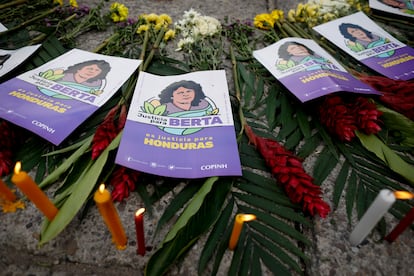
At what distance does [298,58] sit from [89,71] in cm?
55

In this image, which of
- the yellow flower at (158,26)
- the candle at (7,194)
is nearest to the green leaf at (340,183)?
the candle at (7,194)

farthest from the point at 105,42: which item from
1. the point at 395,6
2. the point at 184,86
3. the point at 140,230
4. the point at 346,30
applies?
the point at 395,6

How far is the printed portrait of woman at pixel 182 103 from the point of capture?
643 millimetres

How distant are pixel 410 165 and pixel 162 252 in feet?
1.68

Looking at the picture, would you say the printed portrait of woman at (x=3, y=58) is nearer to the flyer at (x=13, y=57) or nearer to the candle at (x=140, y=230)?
the flyer at (x=13, y=57)

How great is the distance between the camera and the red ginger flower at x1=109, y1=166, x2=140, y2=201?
528mm

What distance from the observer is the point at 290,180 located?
20.0 inches

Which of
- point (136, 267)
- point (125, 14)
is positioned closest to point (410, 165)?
point (136, 267)

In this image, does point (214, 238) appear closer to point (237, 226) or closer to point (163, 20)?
point (237, 226)

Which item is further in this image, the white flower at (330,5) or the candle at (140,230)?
the white flower at (330,5)

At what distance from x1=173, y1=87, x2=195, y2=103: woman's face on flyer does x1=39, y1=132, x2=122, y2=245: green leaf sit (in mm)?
179

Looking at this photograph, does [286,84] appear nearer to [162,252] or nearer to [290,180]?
[290,180]

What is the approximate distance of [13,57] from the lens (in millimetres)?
776

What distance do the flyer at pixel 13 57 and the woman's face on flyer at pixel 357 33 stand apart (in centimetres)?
95
